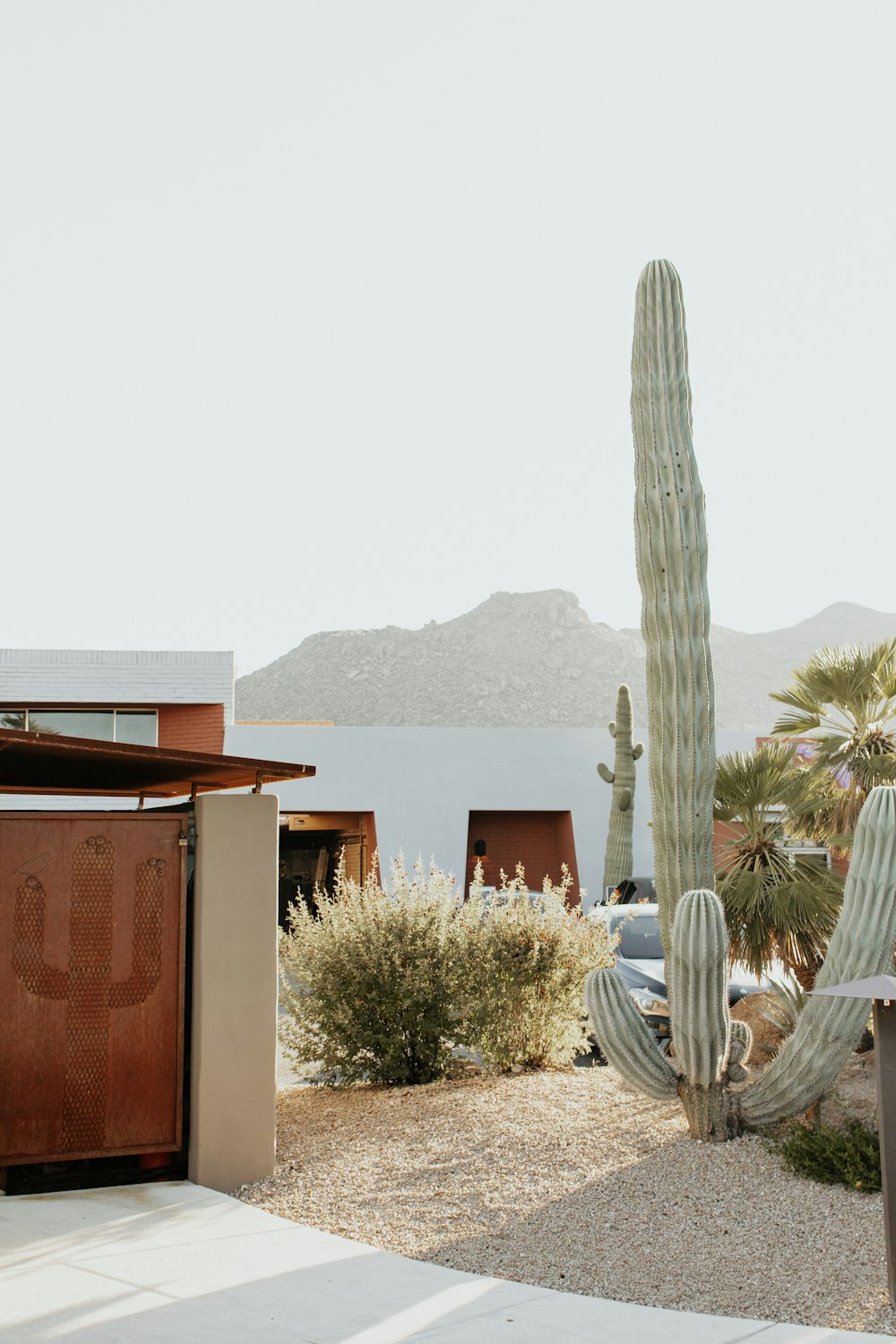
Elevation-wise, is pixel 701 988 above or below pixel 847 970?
below

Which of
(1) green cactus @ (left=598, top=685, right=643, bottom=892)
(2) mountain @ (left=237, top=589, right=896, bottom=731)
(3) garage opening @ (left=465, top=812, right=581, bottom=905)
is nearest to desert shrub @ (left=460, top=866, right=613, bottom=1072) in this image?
(1) green cactus @ (left=598, top=685, right=643, bottom=892)

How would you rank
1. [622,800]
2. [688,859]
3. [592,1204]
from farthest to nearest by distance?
[622,800], [688,859], [592,1204]

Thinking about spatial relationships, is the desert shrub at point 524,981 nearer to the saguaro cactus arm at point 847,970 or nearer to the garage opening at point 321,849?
the saguaro cactus arm at point 847,970

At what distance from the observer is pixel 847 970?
22.2 feet

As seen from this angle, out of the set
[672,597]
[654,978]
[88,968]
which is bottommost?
[654,978]

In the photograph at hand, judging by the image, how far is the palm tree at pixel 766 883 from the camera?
30.2 feet

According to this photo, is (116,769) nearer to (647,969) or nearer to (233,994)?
(233,994)

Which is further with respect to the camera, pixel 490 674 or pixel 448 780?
pixel 490 674

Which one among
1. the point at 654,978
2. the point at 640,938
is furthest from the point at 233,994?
the point at 640,938

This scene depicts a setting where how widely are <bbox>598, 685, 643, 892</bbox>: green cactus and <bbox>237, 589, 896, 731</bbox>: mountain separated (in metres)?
76.2

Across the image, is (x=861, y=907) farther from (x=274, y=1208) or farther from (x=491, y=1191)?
(x=274, y=1208)

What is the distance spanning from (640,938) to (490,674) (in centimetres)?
9976

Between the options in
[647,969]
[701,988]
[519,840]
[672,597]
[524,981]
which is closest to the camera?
[701,988]

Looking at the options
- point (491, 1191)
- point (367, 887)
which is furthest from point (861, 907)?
point (367, 887)
